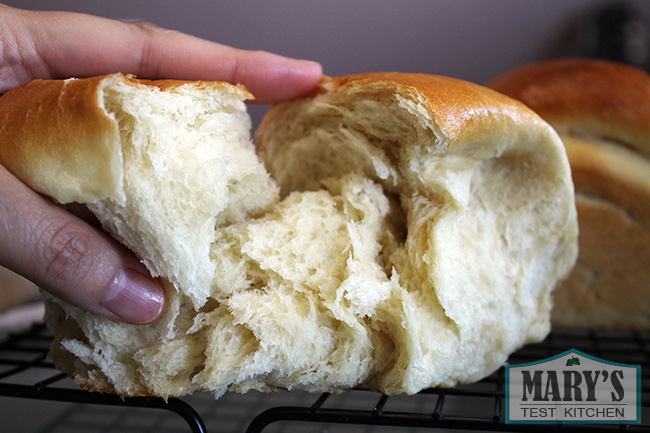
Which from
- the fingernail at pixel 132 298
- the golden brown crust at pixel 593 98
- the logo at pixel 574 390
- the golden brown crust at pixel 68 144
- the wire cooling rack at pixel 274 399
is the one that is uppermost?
the golden brown crust at pixel 68 144

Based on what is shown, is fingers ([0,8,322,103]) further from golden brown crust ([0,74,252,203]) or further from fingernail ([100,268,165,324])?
fingernail ([100,268,165,324])

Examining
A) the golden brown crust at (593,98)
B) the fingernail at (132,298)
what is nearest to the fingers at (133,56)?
the fingernail at (132,298)

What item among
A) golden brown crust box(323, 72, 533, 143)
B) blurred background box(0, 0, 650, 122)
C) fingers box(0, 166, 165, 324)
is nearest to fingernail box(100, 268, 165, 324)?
fingers box(0, 166, 165, 324)

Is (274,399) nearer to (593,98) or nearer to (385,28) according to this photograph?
(593,98)

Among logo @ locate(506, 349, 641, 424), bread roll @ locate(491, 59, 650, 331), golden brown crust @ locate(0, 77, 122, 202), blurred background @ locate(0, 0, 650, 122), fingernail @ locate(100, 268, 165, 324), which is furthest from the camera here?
blurred background @ locate(0, 0, 650, 122)

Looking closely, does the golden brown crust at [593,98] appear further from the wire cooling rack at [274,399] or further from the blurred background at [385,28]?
the blurred background at [385,28]
